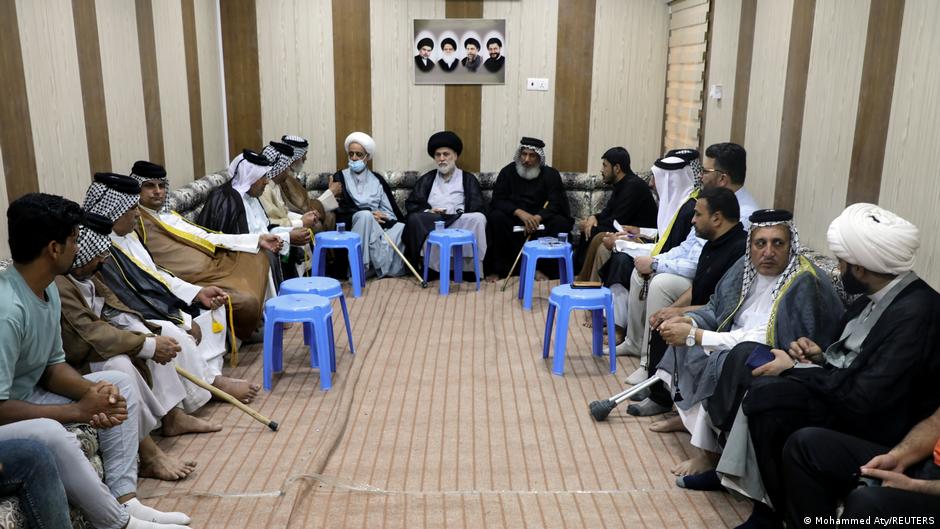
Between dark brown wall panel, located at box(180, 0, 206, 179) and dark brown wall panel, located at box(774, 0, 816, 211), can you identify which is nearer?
dark brown wall panel, located at box(774, 0, 816, 211)

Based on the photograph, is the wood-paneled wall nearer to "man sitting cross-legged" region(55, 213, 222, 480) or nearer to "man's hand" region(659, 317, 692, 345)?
"man's hand" region(659, 317, 692, 345)

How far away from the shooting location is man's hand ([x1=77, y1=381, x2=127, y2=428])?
2.79 m

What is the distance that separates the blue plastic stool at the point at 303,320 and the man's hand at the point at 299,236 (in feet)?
3.63

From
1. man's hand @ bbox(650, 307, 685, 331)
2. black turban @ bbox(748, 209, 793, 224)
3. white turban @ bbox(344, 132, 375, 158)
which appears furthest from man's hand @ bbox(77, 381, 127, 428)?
white turban @ bbox(344, 132, 375, 158)

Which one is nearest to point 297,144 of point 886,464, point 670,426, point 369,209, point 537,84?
point 369,209

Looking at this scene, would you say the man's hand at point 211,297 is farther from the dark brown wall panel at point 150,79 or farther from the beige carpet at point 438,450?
the dark brown wall panel at point 150,79

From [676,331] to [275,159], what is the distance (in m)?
3.53

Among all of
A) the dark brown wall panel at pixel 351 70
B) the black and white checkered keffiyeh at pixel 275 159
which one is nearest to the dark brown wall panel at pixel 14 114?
the black and white checkered keffiyeh at pixel 275 159

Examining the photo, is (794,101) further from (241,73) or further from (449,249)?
(241,73)

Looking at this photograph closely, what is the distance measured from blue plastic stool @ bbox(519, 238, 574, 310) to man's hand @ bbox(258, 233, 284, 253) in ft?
5.79

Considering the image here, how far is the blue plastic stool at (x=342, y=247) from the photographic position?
6.08 m

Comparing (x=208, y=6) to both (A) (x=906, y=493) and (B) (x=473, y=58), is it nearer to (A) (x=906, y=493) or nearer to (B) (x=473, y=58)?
(B) (x=473, y=58)

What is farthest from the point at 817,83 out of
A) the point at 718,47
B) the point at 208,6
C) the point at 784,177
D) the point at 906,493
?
the point at 208,6

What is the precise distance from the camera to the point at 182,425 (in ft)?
12.6
